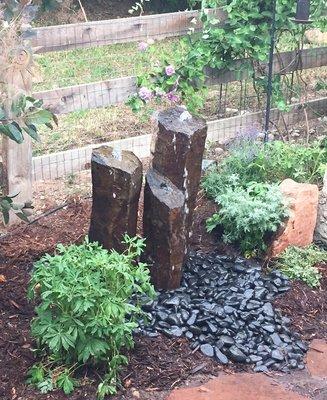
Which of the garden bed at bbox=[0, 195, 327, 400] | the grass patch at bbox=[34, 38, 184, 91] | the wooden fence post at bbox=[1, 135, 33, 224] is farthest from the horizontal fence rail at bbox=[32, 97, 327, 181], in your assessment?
the grass patch at bbox=[34, 38, 184, 91]

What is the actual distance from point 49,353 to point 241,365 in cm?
109

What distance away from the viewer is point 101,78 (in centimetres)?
935

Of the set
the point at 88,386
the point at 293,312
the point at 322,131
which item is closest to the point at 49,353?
the point at 88,386

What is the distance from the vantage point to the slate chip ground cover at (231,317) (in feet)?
13.2

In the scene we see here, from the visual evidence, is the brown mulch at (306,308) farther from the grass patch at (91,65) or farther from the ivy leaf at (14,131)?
the grass patch at (91,65)

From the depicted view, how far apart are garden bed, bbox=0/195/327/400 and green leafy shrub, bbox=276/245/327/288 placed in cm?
7

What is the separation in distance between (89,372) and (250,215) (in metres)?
1.66

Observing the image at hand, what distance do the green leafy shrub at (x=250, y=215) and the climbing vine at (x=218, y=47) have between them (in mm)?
1913

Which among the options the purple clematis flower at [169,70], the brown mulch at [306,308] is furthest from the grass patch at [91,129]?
the brown mulch at [306,308]

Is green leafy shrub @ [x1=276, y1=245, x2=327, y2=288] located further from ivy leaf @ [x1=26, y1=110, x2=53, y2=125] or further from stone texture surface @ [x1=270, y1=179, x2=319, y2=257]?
ivy leaf @ [x1=26, y1=110, x2=53, y2=125]

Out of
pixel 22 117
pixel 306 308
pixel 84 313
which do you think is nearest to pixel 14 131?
pixel 22 117

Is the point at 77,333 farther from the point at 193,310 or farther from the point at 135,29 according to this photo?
the point at 135,29

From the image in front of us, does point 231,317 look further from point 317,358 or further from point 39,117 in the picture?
point 39,117

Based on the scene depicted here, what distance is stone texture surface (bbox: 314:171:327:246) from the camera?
5.15 m
